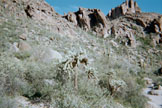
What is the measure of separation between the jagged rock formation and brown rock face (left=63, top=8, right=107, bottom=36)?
15705 mm

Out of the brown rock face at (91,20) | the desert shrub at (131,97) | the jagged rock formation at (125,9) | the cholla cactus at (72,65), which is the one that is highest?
the jagged rock formation at (125,9)

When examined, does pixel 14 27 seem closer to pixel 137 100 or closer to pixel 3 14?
pixel 3 14

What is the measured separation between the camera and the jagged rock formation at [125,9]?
48787mm

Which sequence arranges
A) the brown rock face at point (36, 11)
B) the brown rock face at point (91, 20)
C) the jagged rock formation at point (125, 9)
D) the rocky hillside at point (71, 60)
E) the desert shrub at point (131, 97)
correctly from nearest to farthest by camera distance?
the rocky hillside at point (71, 60) < the desert shrub at point (131, 97) < the brown rock face at point (36, 11) < the brown rock face at point (91, 20) < the jagged rock formation at point (125, 9)

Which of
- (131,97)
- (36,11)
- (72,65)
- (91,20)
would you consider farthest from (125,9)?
(72,65)

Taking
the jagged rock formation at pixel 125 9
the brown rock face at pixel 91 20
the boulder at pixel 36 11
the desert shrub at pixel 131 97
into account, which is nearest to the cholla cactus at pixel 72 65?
the desert shrub at pixel 131 97

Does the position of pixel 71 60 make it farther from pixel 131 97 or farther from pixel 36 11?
pixel 36 11

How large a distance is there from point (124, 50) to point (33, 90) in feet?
94.0

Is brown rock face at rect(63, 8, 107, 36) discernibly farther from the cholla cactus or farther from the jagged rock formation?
the cholla cactus

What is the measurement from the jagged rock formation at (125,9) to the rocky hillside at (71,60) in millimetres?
1306

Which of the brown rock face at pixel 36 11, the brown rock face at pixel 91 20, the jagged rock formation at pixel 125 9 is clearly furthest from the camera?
the jagged rock formation at pixel 125 9

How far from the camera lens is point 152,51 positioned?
3419 centimetres

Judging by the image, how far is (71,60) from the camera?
15.9 ft

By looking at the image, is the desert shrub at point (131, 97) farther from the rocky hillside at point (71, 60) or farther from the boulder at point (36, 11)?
the boulder at point (36, 11)
